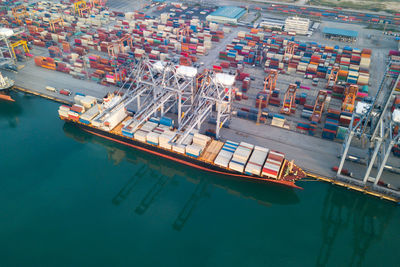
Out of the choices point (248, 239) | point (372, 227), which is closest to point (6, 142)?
point (248, 239)

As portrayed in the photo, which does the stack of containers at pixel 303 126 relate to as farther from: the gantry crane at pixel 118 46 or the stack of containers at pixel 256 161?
the gantry crane at pixel 118 46

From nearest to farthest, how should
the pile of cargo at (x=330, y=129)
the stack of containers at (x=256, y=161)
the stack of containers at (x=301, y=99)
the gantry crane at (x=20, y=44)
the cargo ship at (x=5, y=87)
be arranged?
the stack of containers at (x=256, y=161)
the pile of cargo at (x=330, y=129)
the stack of containers at (x=301, y=99)
the cargo ship at (x=5, y=87)
the gantry crane at (x=20, y=44)

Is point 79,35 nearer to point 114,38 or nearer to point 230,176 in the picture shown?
point 114,38

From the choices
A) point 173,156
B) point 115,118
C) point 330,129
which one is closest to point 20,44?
point 115,118

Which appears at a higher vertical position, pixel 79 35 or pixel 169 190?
pixel 79 35

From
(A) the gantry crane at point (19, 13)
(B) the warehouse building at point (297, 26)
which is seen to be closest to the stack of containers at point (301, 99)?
(B) the warehouse building at point (297, 26)

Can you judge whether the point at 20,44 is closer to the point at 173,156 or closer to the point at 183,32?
the point at 183,32
